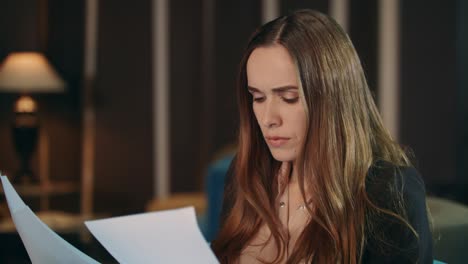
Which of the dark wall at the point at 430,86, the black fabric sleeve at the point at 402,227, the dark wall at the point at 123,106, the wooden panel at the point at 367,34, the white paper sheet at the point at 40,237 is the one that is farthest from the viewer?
the dark wall at the point at 123,106

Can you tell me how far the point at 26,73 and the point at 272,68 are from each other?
350 cm

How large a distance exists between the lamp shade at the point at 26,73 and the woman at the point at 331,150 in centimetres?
338

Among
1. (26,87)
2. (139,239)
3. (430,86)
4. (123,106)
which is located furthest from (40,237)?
(123,106)

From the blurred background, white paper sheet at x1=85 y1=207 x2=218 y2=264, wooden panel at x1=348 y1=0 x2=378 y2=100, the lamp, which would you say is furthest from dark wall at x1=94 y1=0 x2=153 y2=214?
white paper sheet at x1=85 y1=207 x2=218 y2=264

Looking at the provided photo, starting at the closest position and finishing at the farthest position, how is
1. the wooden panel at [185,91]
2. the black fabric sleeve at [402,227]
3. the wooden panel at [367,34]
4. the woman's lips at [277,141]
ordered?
the black fabric sleeve at [402,227]
the woman's lips at [277,141]
the wooden panel at [367,34]
the wooden panel at [185,91]

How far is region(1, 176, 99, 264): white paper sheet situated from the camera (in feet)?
3.68

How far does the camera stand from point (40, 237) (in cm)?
113

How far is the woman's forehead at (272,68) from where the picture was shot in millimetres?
1330

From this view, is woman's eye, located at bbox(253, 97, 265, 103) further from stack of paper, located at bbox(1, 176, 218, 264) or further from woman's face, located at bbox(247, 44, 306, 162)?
stack of paper, located at bbox(1, 176, 218, 264)

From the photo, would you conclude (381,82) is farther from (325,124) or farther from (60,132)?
(325,124)

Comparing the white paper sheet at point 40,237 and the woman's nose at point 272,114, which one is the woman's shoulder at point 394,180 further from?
the white paper sheet at point 40,237

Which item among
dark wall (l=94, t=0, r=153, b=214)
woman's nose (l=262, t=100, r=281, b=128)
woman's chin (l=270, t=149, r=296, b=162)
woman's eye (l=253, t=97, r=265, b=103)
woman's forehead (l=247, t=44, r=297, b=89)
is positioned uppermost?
woman's forehead (l=247, t=44, r=297, b=89)

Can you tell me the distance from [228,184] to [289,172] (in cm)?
15

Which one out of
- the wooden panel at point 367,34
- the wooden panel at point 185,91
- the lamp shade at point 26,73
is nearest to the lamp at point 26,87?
the lamp shade at point 26,73
